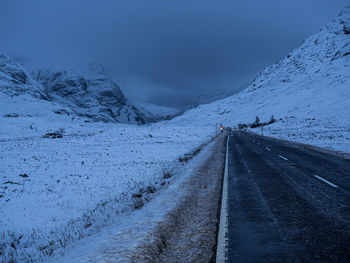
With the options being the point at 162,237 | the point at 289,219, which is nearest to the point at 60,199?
the point at 162,237

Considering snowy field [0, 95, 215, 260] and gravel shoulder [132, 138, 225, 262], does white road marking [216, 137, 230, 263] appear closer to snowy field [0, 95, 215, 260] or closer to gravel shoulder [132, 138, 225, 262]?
gravel shoulder [132, 138, 225, 262]

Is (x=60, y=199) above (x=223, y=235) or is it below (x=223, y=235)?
below

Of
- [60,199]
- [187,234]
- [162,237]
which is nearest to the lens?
[162,237]

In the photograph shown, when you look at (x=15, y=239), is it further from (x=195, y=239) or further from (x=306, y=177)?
(x=306, y=177)

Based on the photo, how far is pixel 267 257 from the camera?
400 centimetres

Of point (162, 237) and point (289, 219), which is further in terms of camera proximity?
point (289, 219)

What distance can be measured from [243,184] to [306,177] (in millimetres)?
3042

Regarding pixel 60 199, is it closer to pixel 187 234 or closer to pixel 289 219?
pixel 187 234

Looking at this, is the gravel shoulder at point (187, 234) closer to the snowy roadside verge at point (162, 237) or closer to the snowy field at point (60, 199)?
the snowy roadside verge at point (162, 237)

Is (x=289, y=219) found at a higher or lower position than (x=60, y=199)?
higher

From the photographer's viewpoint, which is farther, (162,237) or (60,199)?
(60,199)

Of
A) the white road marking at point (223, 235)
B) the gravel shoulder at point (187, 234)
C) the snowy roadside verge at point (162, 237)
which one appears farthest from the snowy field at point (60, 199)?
the white road marking at point (223, 235)

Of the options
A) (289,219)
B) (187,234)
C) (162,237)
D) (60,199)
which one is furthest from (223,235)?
(60,199)

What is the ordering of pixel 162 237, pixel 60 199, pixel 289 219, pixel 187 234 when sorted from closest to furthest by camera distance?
pixel 162 237
pixel 187 234
pixel 289 219
pixel 60 199
